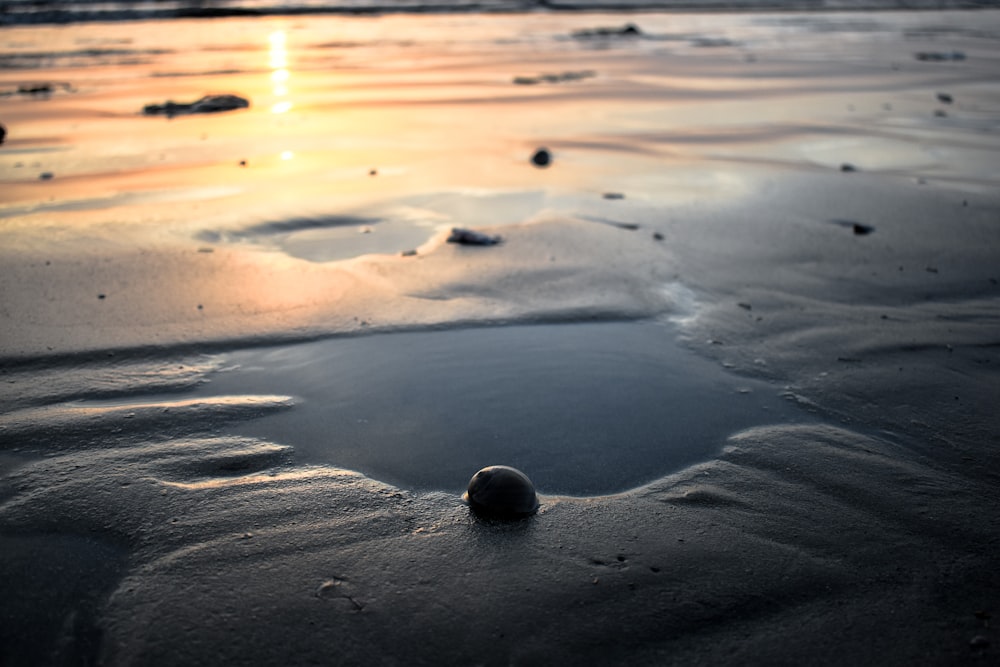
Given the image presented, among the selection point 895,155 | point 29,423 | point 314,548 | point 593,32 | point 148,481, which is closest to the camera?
point 314,548

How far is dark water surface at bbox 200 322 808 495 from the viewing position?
252cm

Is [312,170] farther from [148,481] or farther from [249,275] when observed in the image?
[148,481]

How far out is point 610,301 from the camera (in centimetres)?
379

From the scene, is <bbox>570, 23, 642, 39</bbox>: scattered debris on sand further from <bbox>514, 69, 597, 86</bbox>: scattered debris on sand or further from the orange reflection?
<bbox>514, 69, 597, 86</bbox>: scattered debris on sand

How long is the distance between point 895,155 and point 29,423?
6289 mm

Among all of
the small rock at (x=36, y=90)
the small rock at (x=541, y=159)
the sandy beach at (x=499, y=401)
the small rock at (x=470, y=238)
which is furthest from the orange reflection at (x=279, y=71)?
the small rock at (x=470, y=238)

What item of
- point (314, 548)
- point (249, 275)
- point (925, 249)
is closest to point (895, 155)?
point (925, 249)

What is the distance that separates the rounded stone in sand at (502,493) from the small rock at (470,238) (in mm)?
2393

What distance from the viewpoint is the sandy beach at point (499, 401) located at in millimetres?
1875

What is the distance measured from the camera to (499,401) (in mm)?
2914

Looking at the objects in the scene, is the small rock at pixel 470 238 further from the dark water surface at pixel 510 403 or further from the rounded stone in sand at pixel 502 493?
the rounded stone in sand at pixel 502 493

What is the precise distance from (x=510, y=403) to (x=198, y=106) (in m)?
7.18

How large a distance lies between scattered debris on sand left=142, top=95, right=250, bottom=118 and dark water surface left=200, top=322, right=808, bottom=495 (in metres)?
6.34

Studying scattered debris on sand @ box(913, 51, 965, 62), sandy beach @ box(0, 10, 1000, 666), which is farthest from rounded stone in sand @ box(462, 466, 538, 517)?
scattered debris on sand @ box(913, 51, 965, 62)
